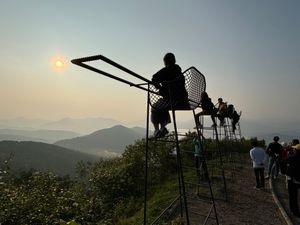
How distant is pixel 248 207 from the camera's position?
33.2ft

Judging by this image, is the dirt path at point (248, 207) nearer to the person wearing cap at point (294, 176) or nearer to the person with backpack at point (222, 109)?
the person wearing cap at point (294, 176)

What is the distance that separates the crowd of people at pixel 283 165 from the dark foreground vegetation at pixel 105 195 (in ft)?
7.57

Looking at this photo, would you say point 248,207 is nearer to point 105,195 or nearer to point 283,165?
point 283,165

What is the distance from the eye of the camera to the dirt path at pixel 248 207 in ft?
29.1

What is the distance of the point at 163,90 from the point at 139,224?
21.7ft

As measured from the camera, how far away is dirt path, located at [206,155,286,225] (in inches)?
350

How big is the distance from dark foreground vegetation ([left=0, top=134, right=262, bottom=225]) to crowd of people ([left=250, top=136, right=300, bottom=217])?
90.8 inches

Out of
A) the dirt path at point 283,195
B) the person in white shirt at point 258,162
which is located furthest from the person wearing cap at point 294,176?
the person in white shirt at point 258,162

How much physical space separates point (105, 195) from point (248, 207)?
11.2 m

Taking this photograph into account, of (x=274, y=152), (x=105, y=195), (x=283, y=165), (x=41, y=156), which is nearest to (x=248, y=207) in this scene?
(x=283, y=165)

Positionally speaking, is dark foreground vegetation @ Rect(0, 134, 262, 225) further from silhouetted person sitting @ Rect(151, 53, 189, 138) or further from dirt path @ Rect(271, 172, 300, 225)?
silhouetted person sitting @ Rect(151, 53, 189, 138)

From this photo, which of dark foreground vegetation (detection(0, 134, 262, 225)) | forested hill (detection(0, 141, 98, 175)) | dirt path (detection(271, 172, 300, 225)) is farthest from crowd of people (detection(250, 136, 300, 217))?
forested hill (detection(0, 141, 98, 175))

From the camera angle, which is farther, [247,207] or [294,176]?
[247,207]

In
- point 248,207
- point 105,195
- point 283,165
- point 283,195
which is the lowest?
point 105,195
